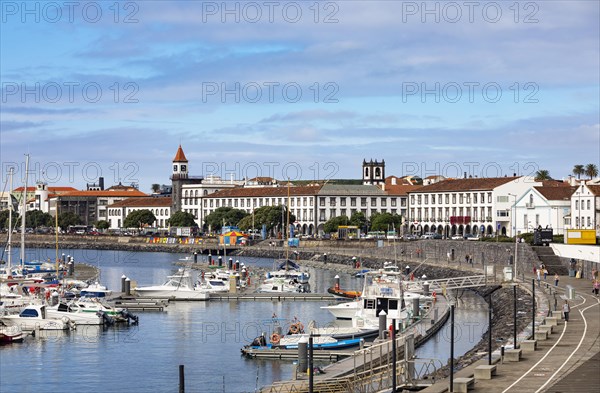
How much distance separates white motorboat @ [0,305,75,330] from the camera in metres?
58.3

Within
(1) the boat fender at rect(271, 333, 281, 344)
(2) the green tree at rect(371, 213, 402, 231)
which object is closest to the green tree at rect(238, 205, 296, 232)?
(2) the green tree at rect(371, 213, 402, 231)

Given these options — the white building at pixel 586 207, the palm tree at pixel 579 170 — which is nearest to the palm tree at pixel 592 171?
the palm tree at pixel 579 170

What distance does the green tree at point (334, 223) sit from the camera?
175 meters

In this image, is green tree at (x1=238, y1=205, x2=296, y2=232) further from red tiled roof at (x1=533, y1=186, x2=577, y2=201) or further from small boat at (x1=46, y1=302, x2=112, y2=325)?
small boat at (x1=46, y1=302, x2=112, y2=325)

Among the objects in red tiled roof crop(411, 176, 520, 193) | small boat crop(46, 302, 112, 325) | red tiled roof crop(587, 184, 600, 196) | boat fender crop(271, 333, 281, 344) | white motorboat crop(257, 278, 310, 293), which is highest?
red tiled roof crop(411, 176, 520, 193)

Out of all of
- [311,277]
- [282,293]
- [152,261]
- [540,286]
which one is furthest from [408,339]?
[152,261]

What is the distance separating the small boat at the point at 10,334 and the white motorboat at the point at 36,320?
1.91 m

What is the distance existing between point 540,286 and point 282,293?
743 inches

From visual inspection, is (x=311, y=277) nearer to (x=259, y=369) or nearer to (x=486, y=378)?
(x=259, y=369)

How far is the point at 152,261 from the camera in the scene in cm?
14312

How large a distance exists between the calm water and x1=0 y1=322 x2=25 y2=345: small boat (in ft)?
1.79

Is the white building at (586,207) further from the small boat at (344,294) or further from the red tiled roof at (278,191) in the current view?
the red tiled roof at (278,191)

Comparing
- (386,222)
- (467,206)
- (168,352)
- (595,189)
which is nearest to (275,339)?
(168,352)

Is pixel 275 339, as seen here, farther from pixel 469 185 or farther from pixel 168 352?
pixel 469 185
